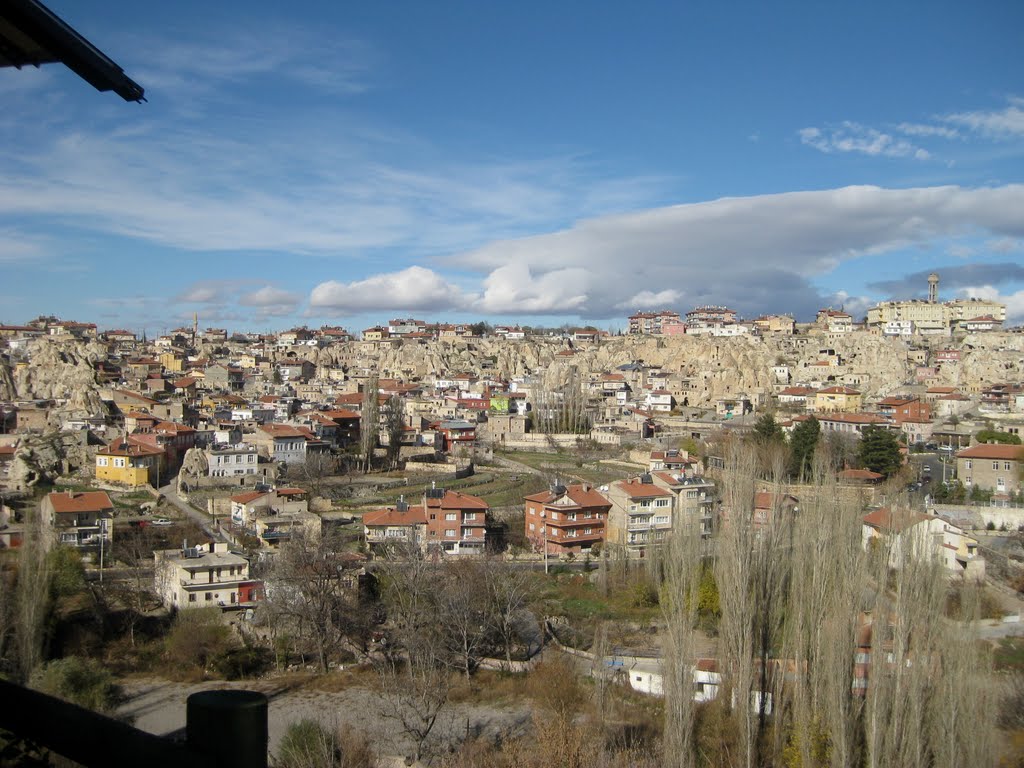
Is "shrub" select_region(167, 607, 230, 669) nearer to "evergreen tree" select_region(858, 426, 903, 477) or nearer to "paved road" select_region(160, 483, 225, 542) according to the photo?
"paved road" select_region(160, 483, 225, 542)

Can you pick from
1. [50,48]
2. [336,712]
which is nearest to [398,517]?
[336,712]

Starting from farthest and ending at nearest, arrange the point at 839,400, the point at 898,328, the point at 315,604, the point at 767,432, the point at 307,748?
the point at 898,328
the point at 839,400
the point at 767,432
the point at 315,604
the point at 307,748

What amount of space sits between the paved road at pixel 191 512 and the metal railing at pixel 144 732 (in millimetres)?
15347

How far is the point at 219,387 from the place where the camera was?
36.2m

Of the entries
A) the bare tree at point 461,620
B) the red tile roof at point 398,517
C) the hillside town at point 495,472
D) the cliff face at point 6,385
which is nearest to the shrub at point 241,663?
the hillside town at point 495,472

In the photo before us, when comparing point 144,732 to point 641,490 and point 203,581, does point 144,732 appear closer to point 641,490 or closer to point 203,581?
point 203,581

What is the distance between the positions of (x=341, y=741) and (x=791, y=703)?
14.4 feet

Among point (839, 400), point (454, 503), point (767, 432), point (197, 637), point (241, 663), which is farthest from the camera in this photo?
point (839, 400)

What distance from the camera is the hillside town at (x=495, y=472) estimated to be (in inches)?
459

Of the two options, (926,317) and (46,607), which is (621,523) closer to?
(46,607)

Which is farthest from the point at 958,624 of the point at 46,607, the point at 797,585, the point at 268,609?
the point at 46,607

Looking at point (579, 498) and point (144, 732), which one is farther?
point (579, 498)

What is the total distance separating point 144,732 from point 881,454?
72.2 feet

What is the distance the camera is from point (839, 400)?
32.4m
